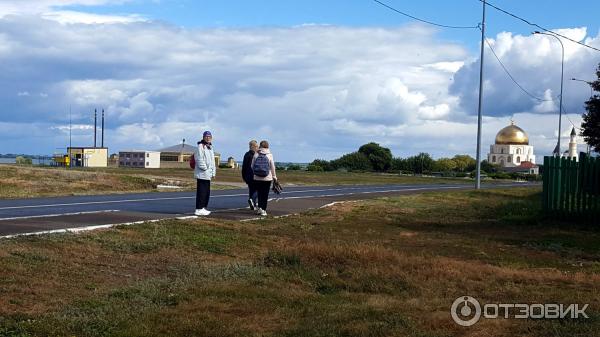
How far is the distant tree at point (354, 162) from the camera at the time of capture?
103 metres

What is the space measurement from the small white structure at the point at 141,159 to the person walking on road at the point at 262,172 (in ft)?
251

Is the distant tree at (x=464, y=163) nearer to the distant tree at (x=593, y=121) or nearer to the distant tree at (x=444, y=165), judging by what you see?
the distant tree at (x=444, y=165)

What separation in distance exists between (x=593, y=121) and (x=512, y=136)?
9667 centimetres

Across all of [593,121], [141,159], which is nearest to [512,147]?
[141,159]

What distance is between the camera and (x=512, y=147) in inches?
4892

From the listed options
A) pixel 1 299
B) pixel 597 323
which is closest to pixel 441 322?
pixel 597 323

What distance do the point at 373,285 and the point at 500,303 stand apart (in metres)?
1.50

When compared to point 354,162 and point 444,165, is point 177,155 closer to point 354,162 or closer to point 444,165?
point 354,162

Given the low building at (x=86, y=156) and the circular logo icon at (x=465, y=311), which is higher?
the low building at (x=86, y=156)

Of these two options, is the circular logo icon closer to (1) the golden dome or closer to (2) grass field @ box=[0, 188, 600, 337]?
(2) grass field @ box=[0, 188, 600, 337]

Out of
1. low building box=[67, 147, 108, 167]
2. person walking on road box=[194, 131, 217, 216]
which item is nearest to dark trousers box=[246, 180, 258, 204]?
person walking on road box=[194, 131, 217, 216]

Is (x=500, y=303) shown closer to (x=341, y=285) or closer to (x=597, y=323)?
(x=597, y=323)

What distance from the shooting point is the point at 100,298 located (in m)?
7.14

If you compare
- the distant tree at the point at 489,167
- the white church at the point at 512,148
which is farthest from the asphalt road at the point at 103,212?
the white church at the point at 512,148
